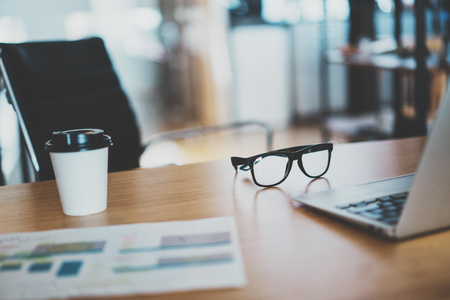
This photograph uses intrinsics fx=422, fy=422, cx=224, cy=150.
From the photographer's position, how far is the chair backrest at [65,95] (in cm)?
111

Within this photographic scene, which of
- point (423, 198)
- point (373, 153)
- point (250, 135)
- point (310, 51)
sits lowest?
point (250, 135)

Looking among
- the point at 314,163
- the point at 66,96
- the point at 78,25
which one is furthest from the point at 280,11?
the point at 314,163

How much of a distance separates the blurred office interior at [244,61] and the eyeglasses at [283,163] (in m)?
3.07

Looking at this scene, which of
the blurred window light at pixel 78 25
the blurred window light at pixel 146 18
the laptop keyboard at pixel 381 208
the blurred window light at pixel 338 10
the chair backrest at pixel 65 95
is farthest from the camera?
the blurred window light at pixel 338 10

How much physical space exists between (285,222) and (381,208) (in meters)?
0.12

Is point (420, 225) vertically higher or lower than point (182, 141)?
higher

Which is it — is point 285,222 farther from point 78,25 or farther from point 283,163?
point 78,25

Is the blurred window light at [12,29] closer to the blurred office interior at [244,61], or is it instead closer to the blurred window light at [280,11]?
the blurred office interior at [244,61]

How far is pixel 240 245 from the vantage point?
489 mm

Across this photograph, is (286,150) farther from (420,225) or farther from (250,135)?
(250,135)

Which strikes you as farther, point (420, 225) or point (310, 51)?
point (310, 51)

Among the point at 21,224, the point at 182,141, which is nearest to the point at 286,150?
the point at 21,224

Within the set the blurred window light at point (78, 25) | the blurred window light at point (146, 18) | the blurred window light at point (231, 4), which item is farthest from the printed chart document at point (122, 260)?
the blurred window light at point (146, 18)

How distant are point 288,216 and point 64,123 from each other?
2.92 ft
